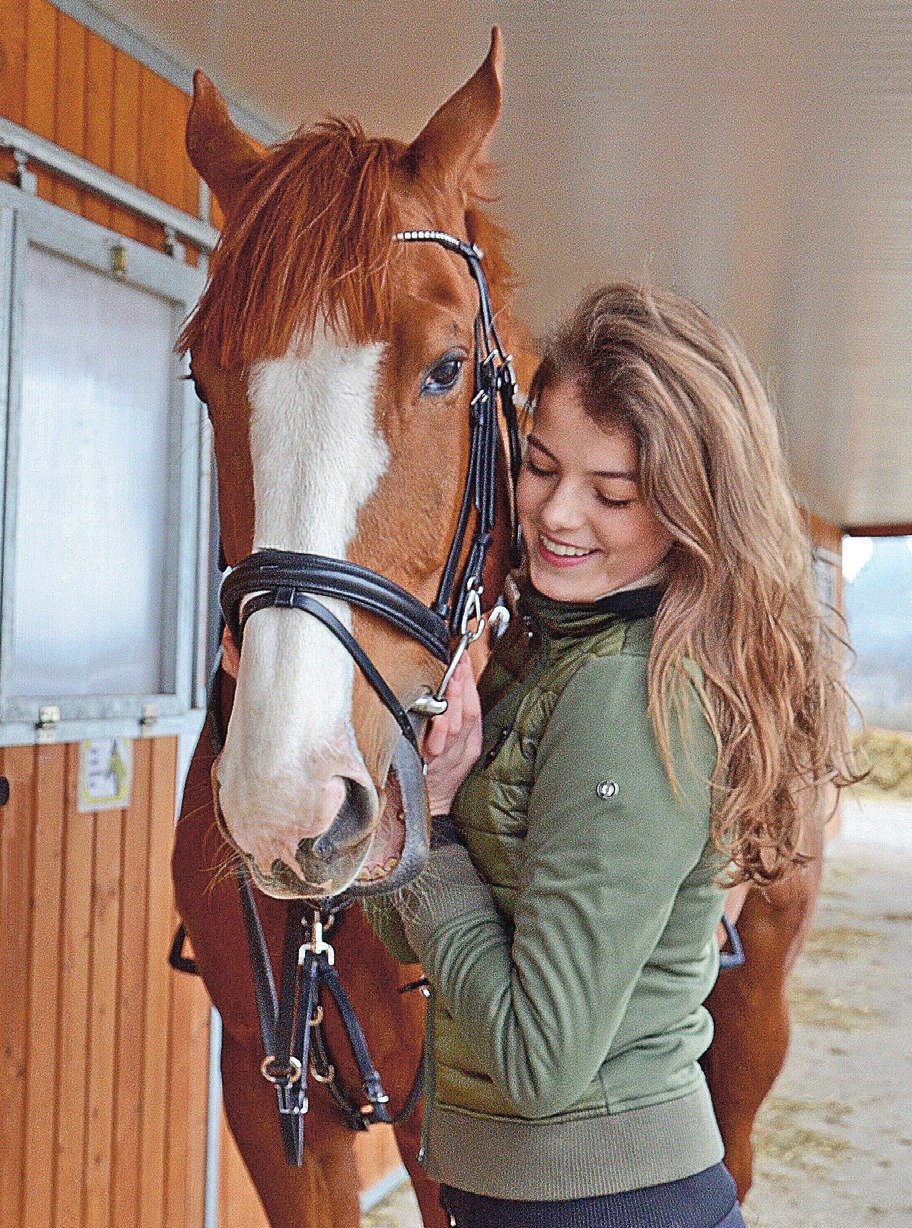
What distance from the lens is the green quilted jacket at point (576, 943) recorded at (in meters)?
0.95

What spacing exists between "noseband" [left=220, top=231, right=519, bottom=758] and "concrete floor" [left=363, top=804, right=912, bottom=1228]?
2417 mm

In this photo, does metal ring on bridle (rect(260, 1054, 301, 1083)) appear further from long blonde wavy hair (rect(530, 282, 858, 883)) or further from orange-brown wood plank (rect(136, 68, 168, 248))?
orange-brown wood plank (rect(136, 68, 168, 248))

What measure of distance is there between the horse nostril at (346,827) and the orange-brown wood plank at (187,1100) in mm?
1654

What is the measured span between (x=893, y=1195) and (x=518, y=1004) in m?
3.00

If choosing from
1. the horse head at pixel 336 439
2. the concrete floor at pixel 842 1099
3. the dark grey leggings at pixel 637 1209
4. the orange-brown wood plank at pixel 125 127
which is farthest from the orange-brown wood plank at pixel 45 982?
the dark grey leggings at pixel 637 1209

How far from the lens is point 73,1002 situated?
7.40 ft

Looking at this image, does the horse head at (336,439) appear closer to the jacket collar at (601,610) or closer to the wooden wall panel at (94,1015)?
the jacket collar at (601,610)

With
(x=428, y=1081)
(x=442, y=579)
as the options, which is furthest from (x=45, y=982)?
(x=442, y=579)

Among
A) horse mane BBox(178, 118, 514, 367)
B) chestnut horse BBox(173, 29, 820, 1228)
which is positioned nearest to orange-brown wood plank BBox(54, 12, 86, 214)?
chestnut horse BBox(173, 29, 820, 1228)

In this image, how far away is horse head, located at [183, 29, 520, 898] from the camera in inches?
38.6

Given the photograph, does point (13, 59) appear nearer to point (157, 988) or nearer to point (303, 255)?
point (303, 255)

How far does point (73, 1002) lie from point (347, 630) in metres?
1.51

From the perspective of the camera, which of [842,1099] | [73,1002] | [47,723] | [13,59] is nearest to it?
[13,59]

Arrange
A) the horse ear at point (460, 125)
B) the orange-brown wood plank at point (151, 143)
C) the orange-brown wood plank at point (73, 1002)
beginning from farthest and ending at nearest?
1. the orange-brown wood plank at point (151, 143)
2. the orange-brown wood plank at point (73, 1002)
3. the horse ear at point (460, 125)
